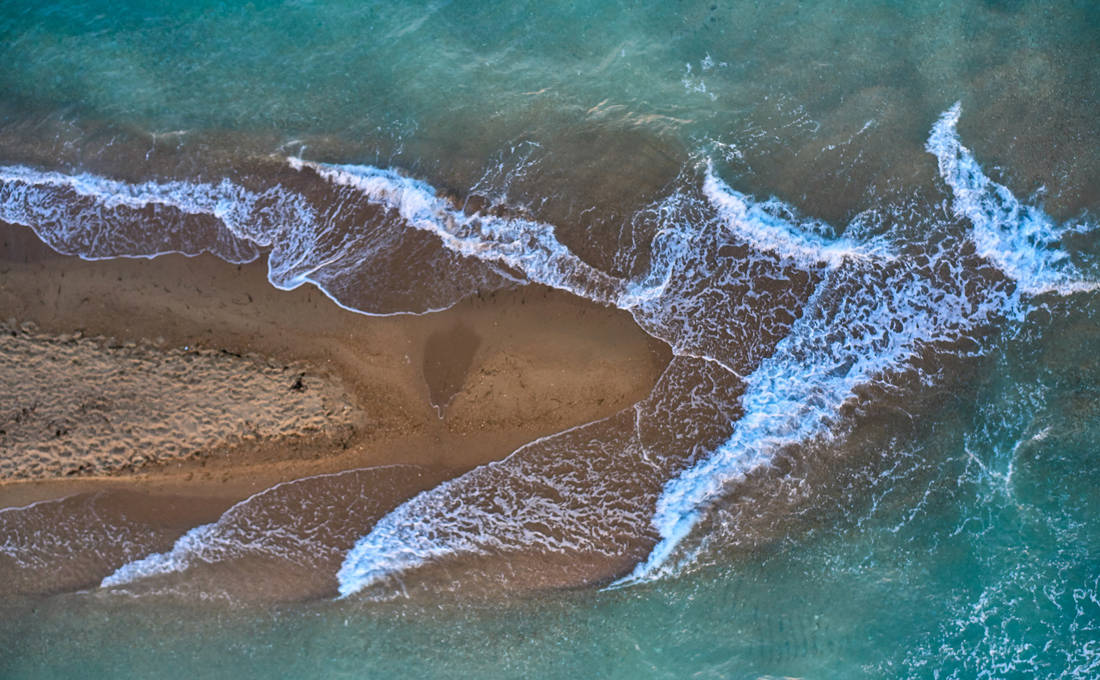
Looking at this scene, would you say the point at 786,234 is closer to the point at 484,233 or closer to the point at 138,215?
the point at 484,233

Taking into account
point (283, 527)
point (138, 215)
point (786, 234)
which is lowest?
point (283, 527)

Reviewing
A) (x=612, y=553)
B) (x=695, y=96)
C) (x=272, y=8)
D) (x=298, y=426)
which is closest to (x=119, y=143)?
(x=272, y=8)

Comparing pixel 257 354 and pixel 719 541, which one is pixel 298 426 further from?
pixel 719 541

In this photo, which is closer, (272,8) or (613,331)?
(613,331)

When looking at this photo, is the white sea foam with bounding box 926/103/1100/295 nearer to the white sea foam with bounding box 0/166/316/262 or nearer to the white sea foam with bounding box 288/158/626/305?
the white sea foam with bounding box 288/158/626/305

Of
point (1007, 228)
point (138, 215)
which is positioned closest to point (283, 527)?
point (138, 215)

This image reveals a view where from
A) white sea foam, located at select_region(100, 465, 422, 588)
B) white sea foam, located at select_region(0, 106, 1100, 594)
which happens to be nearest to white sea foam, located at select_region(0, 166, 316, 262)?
white sea foam, located at select_region(0, 106, 1100, 594)

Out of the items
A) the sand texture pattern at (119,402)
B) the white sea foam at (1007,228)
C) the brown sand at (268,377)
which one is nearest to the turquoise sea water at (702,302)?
the white sea foam at (1007,228)
